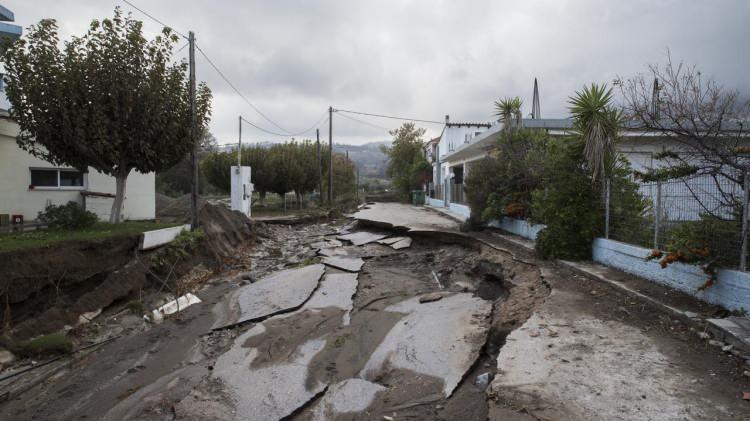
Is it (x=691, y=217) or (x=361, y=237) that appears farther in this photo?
(x=361, y=237)

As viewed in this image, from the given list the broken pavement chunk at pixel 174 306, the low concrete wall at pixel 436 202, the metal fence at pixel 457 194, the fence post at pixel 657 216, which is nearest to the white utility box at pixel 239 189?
the metal fence at pixel 457 194

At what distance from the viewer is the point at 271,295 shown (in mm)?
8680

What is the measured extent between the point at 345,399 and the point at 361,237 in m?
11.4

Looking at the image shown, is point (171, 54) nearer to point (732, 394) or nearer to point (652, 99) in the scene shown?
point (652, 99)

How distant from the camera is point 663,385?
3.80 m

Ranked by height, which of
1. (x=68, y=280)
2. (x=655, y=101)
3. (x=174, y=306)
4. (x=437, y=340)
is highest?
(x=655, y=101)

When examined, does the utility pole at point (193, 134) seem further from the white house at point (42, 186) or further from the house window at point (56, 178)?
the house window at point (56, 178)

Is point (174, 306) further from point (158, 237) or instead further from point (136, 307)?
point (158, 237)

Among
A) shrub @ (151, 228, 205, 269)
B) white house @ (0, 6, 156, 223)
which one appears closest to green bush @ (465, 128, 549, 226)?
shrub @ (151, 228, 205, 269)

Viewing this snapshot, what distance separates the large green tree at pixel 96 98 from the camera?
33.4 feet

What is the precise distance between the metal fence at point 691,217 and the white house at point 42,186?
14702 mm

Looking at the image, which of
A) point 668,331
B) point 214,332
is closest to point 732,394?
point 668,331

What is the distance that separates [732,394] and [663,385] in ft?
1.54

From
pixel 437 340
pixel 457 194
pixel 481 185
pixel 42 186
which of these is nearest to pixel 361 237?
pixel 481 185
